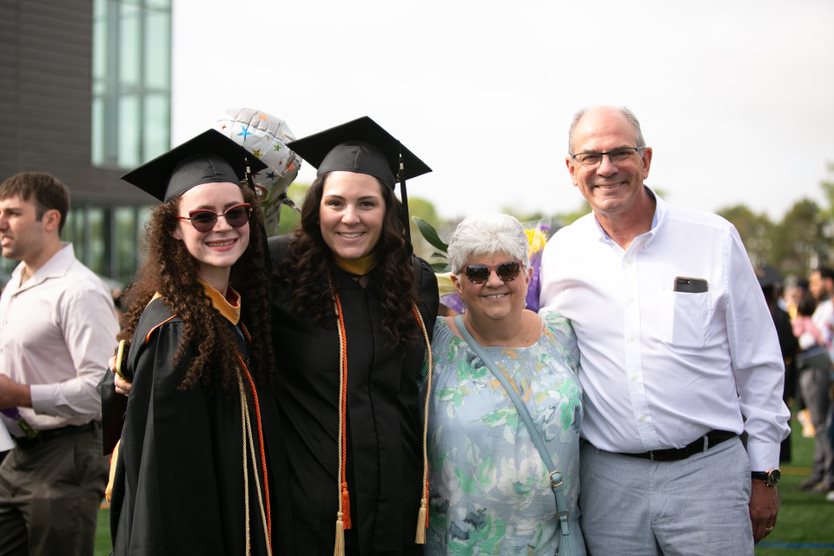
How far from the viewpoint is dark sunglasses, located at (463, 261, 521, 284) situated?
3.39 m

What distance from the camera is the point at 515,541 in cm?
327

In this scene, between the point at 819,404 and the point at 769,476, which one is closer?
the point at 769,476

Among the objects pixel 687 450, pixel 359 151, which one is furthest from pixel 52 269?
pixel 687 450

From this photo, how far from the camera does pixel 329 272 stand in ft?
10.9

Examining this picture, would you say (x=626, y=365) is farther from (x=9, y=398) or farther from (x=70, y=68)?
(x=70, y=68)

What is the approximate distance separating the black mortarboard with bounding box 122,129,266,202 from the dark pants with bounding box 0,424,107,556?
66.9 inches

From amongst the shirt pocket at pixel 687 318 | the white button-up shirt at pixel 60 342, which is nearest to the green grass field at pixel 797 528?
the white button-up shirt at pixel 60 342

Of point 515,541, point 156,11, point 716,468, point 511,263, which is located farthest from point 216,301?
point 156,11

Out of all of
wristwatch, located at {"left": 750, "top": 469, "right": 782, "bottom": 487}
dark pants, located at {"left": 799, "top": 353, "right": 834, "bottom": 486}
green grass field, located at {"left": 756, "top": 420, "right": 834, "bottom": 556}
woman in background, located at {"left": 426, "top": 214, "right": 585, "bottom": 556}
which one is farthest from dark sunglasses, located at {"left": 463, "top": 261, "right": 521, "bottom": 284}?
dark pants, located at {"left": 799, "top": 353, "right": 834, "bottom": 486}

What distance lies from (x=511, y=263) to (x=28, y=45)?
56.8 ft

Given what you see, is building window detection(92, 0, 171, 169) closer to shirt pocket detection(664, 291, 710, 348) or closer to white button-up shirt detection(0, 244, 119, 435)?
Result: white button-up shirt detection(0, 244, 119, 435)

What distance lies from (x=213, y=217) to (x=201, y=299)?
0.96 feet

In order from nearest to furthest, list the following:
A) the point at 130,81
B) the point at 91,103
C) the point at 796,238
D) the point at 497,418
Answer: the point at 497,418
the point at 91,103
the point at 130,81
the point at 796,238

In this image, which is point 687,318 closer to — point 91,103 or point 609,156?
point 609,156
